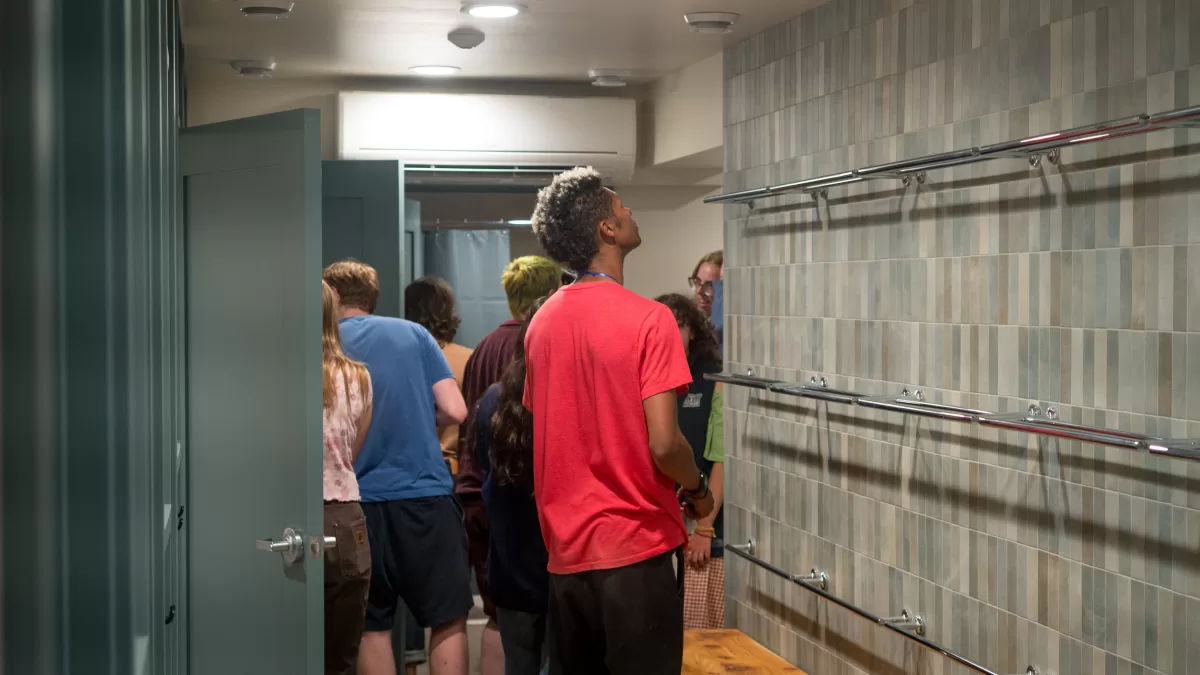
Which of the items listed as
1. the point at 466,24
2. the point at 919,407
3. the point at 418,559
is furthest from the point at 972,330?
the point at 466,24

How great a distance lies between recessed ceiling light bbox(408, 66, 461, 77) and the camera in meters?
Result: 4.09

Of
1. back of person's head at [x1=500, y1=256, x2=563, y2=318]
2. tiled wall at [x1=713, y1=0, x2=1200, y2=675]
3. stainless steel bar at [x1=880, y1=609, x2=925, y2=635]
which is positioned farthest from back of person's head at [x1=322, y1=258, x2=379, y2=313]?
stainless steel bar at [x1=880, y1=609, x2=925, y2=635]

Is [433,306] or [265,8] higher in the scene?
[265,8]

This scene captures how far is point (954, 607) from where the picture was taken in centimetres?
246

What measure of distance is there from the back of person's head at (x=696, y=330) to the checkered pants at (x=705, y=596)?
2.14ft

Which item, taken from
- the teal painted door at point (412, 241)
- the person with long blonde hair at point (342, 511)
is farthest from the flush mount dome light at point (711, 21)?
the teal painted door at point (412, 241)

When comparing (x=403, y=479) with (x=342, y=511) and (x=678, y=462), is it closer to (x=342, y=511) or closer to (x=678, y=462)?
(x=342, y=511)

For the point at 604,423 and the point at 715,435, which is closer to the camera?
the point at 604,423

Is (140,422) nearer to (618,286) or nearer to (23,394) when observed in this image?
(23,394)

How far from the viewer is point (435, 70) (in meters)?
4.13

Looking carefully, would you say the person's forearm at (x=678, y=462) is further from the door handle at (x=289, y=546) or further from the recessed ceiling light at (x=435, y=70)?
the recessed ceiling light at (x=435, y=70)

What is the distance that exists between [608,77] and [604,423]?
7.61 feet

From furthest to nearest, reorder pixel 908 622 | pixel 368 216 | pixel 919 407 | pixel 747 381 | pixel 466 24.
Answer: pixel 368 216 → pixel 466 24 → pixel 747 381 → pixel 908 622 → pixel 919 407

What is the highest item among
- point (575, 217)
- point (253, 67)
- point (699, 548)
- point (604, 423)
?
point (253, 67)
